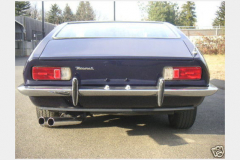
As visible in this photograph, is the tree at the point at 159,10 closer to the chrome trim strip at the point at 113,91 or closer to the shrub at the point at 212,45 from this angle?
the shrub at the point at 212,45

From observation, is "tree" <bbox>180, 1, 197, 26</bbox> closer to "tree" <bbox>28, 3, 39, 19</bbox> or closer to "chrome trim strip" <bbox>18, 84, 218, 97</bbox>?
"tree" <bbox>28, 3, 39, 19</bbox>

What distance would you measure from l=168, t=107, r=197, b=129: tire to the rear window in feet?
3.49

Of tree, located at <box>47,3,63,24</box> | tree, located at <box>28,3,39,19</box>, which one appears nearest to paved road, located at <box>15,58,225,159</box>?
tree, located at <box>28,3,39,19</box>

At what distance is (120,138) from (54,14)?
70.8 metres

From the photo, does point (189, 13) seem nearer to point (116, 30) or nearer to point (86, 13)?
point (86, 13)

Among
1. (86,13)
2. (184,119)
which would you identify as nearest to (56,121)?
(184,119)

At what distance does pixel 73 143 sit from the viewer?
3.32 meters

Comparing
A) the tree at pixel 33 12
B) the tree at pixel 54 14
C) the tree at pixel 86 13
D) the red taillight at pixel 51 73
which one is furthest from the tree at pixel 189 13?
the red taillight at pixel 51 73

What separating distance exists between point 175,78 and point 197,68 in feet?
0.93

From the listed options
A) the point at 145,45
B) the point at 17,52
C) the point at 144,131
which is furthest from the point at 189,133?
the point at 17,52

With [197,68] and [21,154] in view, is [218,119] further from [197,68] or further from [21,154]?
[21,154]

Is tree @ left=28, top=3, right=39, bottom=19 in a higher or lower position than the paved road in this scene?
higher

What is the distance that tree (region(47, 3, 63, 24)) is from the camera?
67037 mm

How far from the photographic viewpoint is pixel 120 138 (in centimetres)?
349
